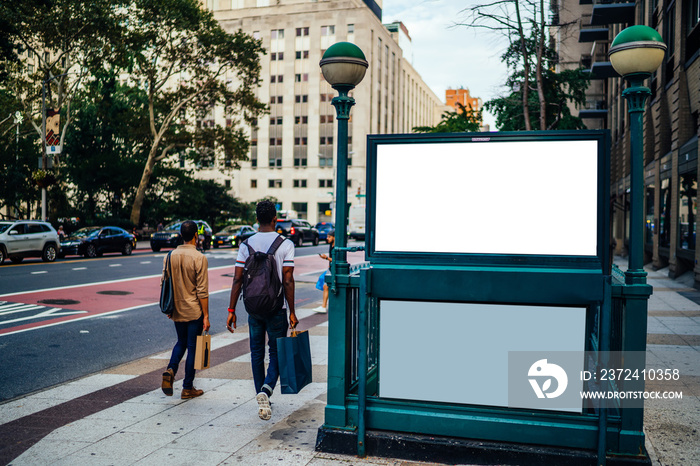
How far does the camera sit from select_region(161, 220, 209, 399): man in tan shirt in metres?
5.83

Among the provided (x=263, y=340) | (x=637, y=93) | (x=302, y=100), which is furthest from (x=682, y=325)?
(x=302, y=100)

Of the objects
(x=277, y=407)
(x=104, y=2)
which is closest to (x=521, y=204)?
(x=277, y=407)

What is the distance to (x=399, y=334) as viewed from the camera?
4414 mm

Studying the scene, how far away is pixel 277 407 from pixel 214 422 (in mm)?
705

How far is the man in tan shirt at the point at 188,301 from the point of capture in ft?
19.1

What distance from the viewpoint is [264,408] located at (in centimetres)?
514

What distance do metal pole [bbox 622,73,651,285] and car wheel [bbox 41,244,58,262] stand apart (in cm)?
2420

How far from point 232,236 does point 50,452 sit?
3635 centimetres

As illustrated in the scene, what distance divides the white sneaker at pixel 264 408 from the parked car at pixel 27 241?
67.8 feet

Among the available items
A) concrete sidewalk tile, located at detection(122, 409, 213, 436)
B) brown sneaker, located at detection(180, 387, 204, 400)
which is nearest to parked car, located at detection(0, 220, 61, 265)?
brown sneaker, located at detection(180, 387, 204, 400)

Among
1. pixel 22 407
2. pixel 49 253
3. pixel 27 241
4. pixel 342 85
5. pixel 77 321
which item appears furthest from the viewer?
pixel 49 253

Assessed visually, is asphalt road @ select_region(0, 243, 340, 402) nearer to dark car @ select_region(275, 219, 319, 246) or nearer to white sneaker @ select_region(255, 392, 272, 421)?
white sneaker @ select_region(255, 392, 272, 421)

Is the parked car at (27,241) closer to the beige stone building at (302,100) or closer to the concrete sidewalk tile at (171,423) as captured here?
the concrete sidewalk tile at (171,423)

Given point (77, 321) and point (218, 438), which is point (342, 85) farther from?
point (77, 321)
